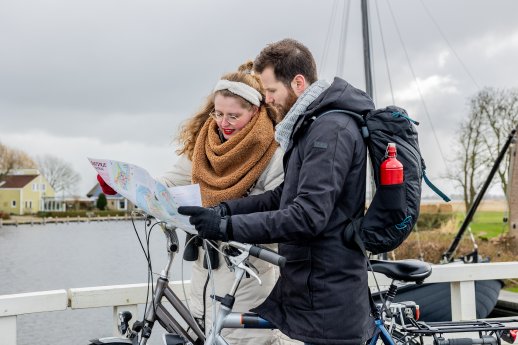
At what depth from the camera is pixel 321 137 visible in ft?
7.57

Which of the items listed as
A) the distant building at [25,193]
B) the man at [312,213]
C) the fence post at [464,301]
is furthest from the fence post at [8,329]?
the distant building at [25,193]

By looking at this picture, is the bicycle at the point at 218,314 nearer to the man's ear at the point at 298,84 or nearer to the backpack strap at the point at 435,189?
the backpack strap at the point at 435,189

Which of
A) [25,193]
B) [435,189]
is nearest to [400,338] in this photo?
[435,189]

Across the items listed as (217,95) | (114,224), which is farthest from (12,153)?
(217,95)

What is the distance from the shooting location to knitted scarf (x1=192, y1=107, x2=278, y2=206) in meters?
2.88

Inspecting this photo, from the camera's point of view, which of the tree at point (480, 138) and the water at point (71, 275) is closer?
the water at point (71, 275)

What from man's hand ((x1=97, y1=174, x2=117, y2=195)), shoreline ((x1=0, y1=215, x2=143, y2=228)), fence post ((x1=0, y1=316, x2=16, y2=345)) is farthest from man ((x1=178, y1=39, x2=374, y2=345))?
shoreline ((x1=0, y1=215, x2=143, y2=228))

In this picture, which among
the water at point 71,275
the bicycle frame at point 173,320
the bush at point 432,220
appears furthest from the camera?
the bush at point 432,220

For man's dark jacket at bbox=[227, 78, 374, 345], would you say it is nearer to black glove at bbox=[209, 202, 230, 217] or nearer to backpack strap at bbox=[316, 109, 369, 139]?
backpack strap at bbox=[316, 109, 369, 139]

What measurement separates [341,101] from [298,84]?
8.5 inches

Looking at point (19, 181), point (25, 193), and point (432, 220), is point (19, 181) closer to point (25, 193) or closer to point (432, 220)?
point (25, 193)

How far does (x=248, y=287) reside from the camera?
2.89 m

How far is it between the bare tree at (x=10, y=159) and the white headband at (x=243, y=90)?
73928 millimetres

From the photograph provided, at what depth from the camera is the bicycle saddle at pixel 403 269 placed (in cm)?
284
